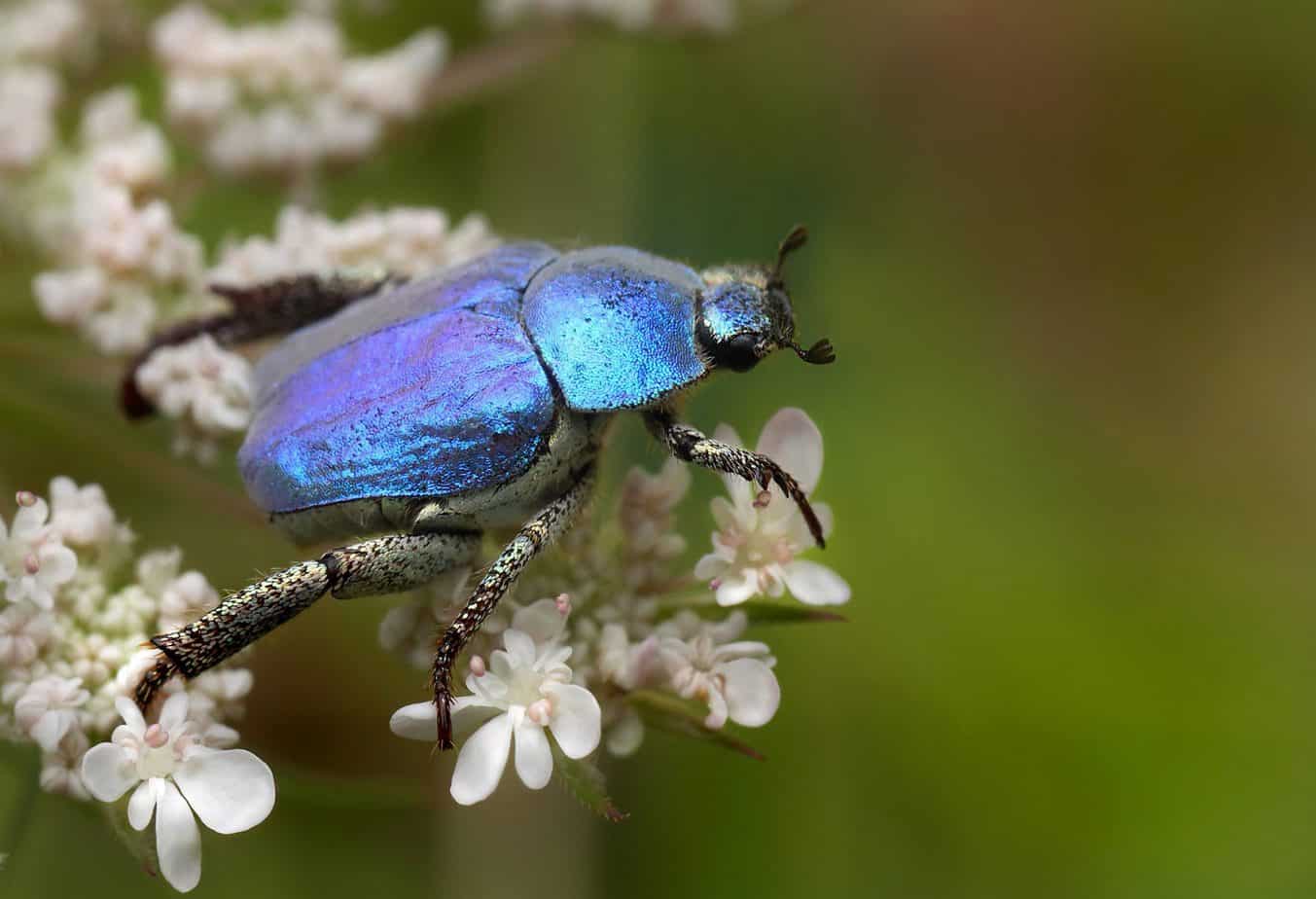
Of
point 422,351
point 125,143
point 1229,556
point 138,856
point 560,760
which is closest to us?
point 138,856

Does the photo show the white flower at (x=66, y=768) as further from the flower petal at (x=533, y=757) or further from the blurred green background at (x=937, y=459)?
the flower petal at (x=533, y=757)

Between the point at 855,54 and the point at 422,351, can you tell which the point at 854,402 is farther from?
the point at 422,351

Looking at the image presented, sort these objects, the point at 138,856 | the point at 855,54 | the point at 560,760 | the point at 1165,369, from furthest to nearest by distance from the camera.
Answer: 1. the point at 855,54
2. the point at 1165,369
3. the point at 560,760
4. the point at 138,856

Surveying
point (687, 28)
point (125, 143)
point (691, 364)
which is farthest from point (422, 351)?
point (687, 28)

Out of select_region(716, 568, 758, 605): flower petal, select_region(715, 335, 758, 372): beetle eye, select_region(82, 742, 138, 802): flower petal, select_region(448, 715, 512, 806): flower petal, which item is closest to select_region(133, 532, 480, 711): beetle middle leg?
select_region(82, 742, 138, 802): flower petal

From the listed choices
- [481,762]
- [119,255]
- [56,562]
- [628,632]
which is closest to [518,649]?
[481,762]

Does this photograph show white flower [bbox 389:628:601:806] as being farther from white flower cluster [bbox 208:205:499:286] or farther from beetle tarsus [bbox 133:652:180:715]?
white flower cluster [bbox 208:205:499:286]

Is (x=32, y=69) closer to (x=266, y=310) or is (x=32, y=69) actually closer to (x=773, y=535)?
(x=266, y=310)
